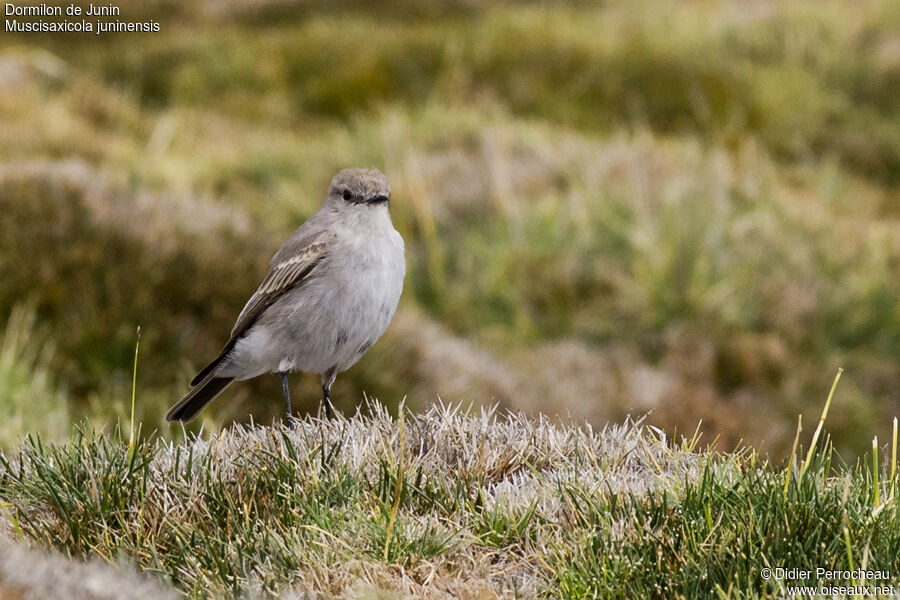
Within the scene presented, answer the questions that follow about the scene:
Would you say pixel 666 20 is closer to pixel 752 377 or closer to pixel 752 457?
pixel 752 377

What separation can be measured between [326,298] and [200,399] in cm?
110

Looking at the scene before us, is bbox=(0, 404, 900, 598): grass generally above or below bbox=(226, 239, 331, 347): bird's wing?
below

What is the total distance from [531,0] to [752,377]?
1656 centimetres

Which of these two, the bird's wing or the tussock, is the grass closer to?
the tussock

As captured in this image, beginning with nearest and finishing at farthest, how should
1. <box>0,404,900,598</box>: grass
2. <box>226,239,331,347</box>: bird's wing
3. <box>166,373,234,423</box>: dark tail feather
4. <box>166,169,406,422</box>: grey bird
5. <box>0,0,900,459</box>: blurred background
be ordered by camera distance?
<box>0,404,900,598</box>: grass → <box>166,169,406,422</box>: grey bird → <box>226,239,331,347</box>: bird's wing → <box>166,373,234,423</box>: dark tail feather → <box>0,0,900,459</box>: blurred background

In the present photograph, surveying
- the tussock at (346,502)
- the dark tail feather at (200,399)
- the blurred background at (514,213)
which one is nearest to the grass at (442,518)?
the tussock at (346,502)

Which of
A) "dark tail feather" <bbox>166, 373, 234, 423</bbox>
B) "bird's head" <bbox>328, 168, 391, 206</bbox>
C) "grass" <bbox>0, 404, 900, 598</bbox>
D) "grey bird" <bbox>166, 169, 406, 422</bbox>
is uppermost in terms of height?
"bird's head" <bbox>328, 168, 391, 206</bbox>

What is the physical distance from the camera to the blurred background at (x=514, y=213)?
780 centimetres

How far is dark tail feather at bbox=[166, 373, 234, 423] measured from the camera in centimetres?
579

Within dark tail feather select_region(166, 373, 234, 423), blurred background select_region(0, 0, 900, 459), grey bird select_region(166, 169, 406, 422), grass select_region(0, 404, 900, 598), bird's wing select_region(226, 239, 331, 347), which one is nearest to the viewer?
grass select_region(0, 404, 900, 598)

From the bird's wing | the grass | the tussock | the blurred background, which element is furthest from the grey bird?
the grass

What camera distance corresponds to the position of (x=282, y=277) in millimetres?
5629

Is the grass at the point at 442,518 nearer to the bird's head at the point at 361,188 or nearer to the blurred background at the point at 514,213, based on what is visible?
the bird's head at the point at 361,188

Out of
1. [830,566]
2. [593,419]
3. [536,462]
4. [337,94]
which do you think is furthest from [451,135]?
[830,566]
